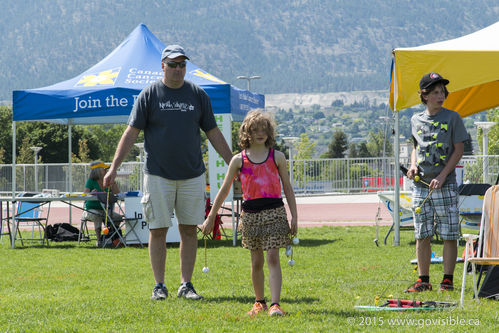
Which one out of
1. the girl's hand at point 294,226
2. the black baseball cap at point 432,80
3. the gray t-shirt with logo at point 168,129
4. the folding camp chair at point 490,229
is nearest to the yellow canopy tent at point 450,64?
the black baseball cap at point 432,80

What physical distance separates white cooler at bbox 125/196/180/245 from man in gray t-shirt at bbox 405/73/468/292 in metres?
5.67

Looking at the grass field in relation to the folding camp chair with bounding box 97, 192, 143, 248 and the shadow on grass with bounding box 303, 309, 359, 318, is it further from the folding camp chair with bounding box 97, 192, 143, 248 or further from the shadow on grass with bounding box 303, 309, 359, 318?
the folding camp chair with bounding box 97, 192, 143, 248

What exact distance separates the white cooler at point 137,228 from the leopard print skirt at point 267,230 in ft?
20.4

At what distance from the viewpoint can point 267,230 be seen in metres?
4.97

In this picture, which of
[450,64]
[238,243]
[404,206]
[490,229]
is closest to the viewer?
[490,229]

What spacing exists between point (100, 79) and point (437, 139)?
6.64 m

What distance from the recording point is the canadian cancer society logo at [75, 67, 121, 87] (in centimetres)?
1109

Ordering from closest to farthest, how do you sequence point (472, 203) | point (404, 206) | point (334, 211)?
point (472, 203)
point (404, 206)
point (334, 211)

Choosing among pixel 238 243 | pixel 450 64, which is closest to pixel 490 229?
pixel 450 64

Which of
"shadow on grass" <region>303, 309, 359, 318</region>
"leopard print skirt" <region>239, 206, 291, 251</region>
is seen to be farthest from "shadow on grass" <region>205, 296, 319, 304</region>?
"leopard print skirt" <region>239, 206, 291, 251</region>

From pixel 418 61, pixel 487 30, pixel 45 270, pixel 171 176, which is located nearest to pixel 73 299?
pixel 171 176

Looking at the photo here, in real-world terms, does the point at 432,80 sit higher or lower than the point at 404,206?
higher

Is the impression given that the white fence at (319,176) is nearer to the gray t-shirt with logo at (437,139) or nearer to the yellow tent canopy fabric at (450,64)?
the yellow tent canopy fabric at (450,64)

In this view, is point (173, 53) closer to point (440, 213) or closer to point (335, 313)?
point (335, 313)
